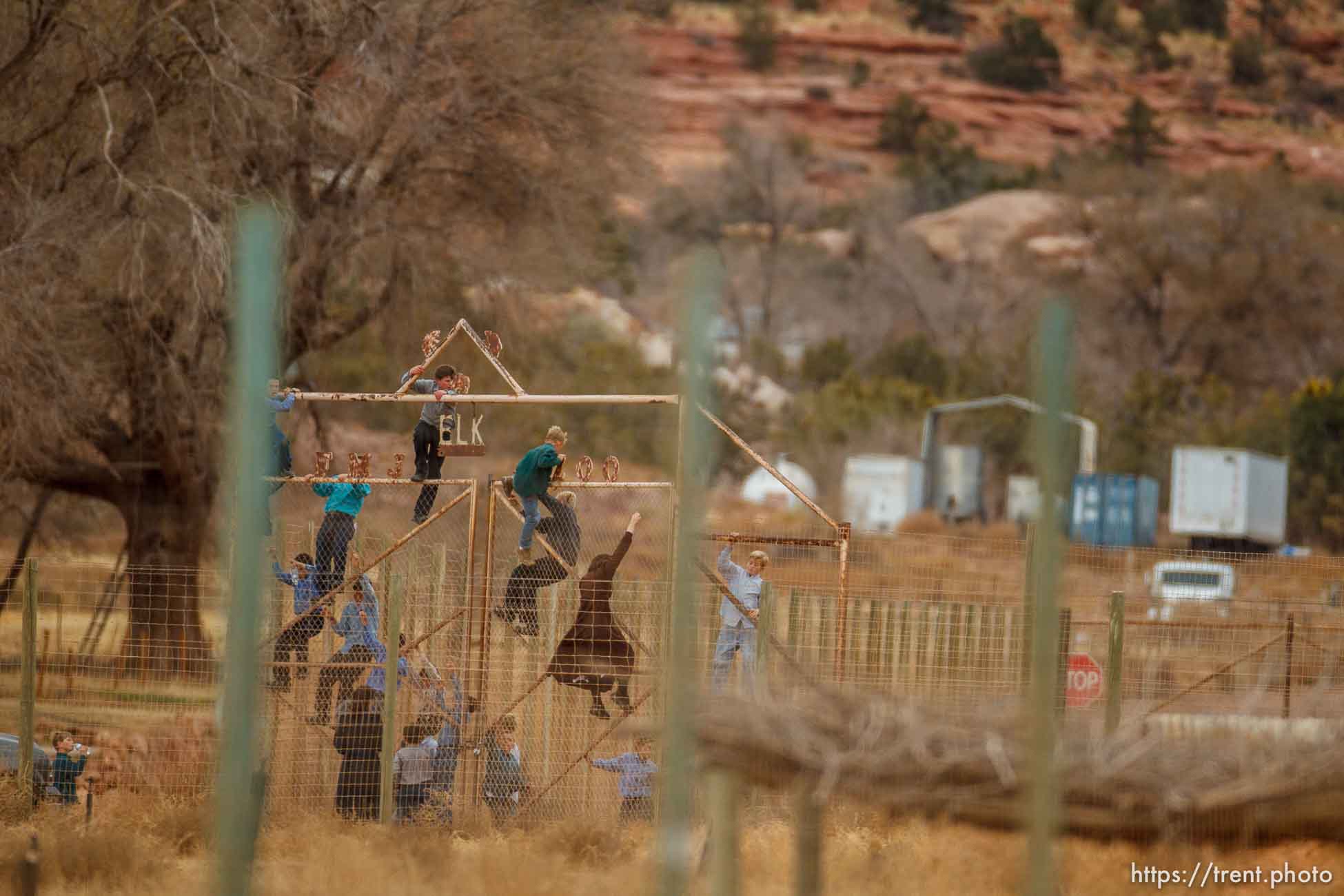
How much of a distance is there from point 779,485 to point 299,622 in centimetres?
3790

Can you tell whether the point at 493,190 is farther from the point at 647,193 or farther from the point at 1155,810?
the point at 1155,810

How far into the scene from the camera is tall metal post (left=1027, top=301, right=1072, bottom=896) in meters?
5.13

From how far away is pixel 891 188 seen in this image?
88.9m

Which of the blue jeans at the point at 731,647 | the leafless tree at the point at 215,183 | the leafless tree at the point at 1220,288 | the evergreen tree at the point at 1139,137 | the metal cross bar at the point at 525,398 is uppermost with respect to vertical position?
the evergreen tree at the point at 1139,137

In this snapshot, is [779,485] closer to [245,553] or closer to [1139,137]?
[245,553]

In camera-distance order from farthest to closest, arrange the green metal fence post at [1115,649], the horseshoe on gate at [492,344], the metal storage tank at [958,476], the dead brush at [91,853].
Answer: the metal storage tank at [958,476] → the green metal fence post at [1115,649] → the horseshoe on gate at [492,344] → the dead brush at [91,853]

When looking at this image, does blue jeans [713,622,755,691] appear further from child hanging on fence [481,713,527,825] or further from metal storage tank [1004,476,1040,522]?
metal storage tank [1004,476,1040,522]

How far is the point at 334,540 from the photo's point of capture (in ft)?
37.6

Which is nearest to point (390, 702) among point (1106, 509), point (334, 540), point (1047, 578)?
point (334, 540)

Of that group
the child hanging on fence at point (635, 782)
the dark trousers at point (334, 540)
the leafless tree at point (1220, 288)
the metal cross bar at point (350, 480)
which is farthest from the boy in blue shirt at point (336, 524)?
the leafless tree at point (1220, 288)

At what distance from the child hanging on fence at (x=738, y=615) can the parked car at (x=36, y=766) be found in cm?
385

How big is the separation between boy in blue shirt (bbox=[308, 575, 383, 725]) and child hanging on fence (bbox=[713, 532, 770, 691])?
2.02 meters

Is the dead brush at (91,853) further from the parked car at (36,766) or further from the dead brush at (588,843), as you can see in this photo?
the dead brush at (588,843)

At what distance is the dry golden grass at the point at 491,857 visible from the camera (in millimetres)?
7829
